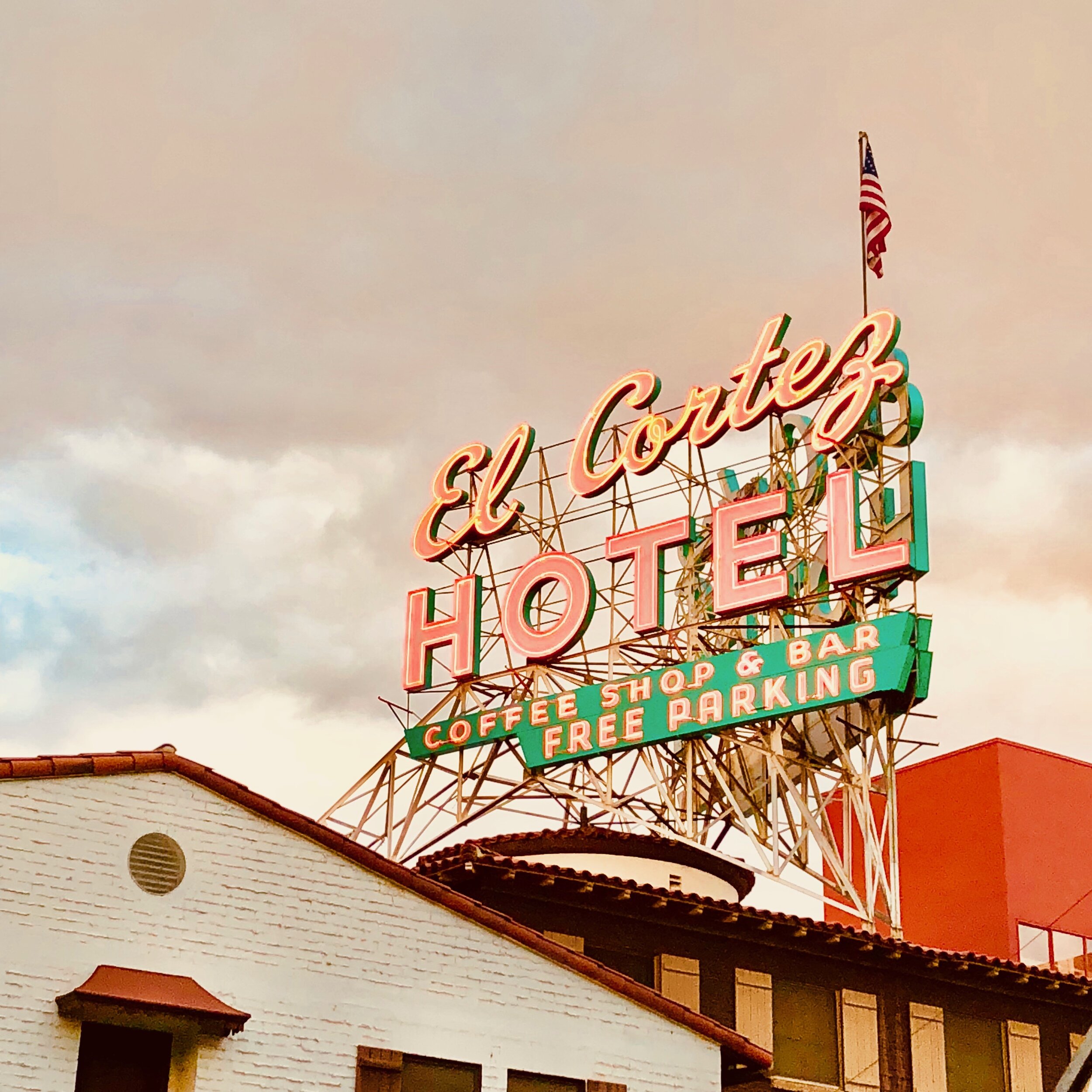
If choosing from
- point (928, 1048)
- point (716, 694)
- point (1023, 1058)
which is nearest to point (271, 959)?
point (928, 1048)

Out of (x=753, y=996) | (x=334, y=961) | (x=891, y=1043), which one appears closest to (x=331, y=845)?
(x=334, y=961)

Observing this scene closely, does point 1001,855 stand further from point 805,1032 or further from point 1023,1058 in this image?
point 805,1032

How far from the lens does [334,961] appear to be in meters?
23.8

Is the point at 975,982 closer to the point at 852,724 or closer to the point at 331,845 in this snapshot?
the point at 852,724

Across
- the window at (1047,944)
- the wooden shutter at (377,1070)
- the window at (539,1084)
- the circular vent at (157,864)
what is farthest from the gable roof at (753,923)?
the window at (1047,944)

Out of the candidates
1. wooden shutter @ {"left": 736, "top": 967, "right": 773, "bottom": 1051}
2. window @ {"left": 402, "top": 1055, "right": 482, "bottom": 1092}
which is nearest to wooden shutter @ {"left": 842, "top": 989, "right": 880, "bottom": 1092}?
wooden shutter @ {"left": 736, "top": 967, "right": 773, "bottom": 1051}

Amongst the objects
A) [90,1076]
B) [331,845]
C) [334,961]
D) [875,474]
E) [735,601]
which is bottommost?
[90,1076]

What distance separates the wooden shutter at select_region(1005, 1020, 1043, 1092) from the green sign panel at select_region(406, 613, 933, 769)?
7.58 m

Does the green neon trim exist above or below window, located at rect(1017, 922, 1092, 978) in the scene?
above

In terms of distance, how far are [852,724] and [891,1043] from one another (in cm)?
1062

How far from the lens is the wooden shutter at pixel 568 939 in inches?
1155

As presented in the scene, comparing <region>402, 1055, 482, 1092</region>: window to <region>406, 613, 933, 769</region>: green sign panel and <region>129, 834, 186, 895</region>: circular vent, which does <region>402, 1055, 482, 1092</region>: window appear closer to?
<region>129, 834, 186, 895</region>: circular vent

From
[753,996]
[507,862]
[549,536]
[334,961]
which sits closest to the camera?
[334,961]

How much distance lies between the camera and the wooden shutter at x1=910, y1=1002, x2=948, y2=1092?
31.8 m
